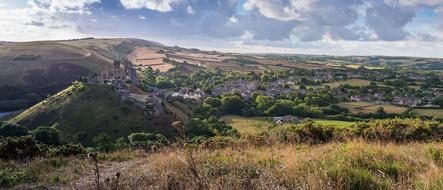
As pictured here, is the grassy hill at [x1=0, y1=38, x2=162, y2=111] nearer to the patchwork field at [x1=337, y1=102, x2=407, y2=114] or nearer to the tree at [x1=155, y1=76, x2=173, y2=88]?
the tree at [x1=155, y1=76, x2=173, y2=88]

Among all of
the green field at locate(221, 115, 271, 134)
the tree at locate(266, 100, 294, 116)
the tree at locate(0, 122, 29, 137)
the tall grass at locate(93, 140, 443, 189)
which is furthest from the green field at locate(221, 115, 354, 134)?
the tall grass at locate(93, 140, 443, 189)

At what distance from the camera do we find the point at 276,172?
617 cm

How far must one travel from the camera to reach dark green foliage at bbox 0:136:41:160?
11.9m

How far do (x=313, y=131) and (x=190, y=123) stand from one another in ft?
183

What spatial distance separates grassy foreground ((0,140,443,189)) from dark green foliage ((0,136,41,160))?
→ 334cm

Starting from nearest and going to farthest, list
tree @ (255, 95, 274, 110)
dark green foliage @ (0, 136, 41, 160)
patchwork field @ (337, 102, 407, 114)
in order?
dark green foliage @ (0, 136, 41, 160), patchwork field @ (337, 102, 407, 114), tree @ (255, 95, 274, 110)

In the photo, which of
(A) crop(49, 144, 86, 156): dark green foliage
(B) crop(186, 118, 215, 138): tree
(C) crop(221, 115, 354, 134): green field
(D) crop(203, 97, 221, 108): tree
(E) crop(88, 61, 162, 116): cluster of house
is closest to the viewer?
(A) crop(49, 144, 86, 156): dark green foliage

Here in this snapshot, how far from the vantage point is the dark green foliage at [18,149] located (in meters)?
11.9

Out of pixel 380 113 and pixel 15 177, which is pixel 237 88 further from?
pixel 15 177

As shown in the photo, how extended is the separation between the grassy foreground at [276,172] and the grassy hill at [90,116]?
5714 cm

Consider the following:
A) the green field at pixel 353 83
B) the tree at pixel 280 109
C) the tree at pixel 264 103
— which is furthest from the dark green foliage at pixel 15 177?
the green field at pixel 353 83

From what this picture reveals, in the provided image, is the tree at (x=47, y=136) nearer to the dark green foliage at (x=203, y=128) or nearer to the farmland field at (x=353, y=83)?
the dark green foliage at (x=203, y=128)

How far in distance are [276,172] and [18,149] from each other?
31.5ft

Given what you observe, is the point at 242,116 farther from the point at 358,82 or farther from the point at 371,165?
the point at 371,165
